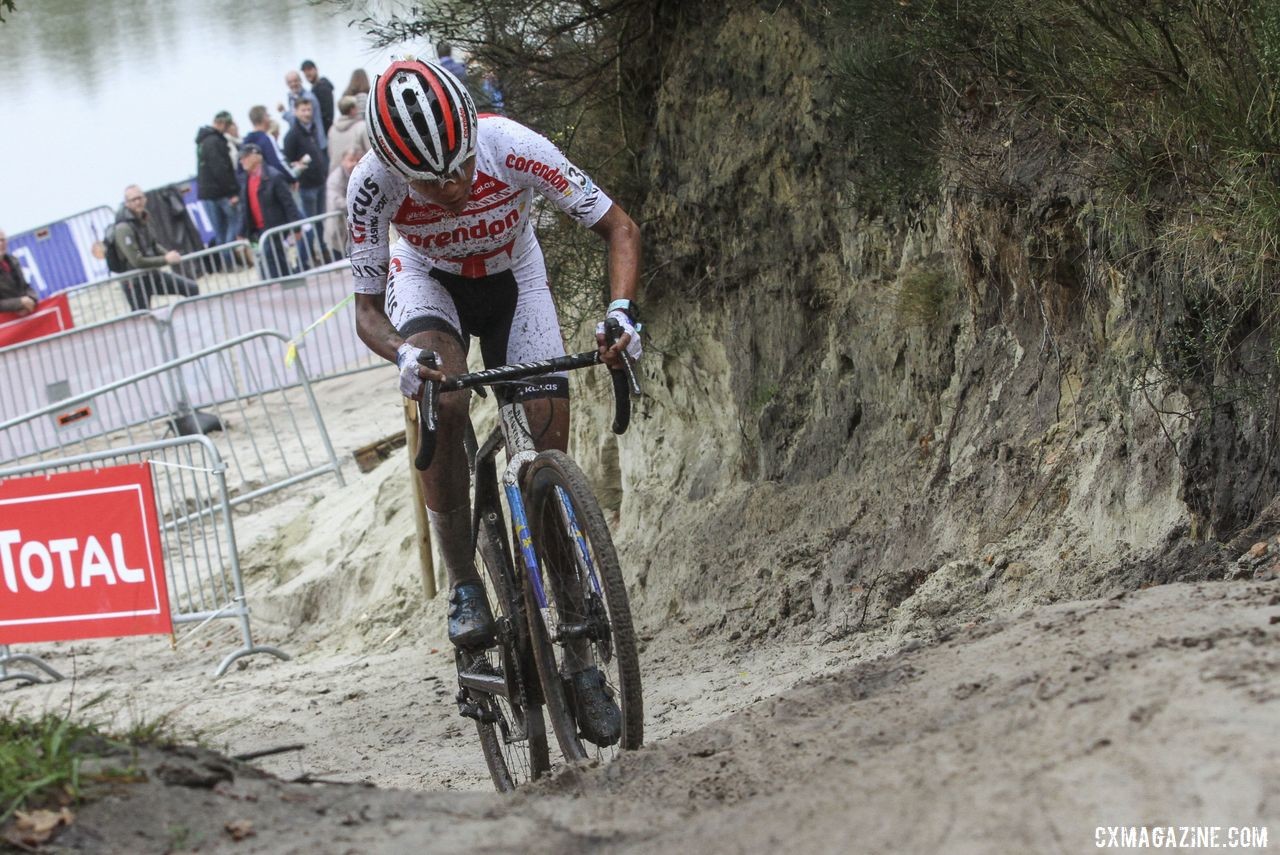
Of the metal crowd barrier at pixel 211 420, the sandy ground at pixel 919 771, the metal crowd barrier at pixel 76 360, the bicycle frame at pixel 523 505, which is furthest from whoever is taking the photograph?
the metal crowd barrier at pixel 76 360

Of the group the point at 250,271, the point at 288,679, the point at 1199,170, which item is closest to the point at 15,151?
the point at 250,271

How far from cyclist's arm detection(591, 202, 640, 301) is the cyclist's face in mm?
560

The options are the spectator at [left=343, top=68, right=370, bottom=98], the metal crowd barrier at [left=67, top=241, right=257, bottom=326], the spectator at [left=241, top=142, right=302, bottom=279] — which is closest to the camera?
the spectator at [left=343, top=68, right=370, bottom=98]

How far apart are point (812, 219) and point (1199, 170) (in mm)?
2500

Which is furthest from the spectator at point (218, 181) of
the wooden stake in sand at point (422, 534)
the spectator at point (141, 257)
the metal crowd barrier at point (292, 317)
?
the wooden stake in sand at point (422, 534)

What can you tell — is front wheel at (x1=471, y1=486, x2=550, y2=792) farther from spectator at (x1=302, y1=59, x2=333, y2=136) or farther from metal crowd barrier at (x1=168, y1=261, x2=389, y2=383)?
spectator at (x1=302, y1=59, x2=333, y2=136)

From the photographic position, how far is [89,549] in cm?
938

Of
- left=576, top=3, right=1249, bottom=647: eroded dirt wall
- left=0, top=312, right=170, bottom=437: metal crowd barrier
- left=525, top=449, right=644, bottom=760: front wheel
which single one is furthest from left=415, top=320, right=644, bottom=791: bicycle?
left=0, top=312, right=170, bottom=437: metal crowd barrier

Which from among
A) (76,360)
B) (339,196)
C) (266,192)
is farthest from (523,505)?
(266,192)

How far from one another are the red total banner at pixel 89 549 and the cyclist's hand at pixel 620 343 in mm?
5491

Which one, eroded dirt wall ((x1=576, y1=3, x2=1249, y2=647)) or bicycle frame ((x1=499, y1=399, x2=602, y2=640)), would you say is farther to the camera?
eroded dirt wall ((x1=576, y1=3, x2=1249, y2=647))

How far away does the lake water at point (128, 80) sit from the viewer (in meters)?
26.3

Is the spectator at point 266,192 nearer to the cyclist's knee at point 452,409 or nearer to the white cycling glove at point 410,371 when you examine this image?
the cyclist's knee at point 452,409

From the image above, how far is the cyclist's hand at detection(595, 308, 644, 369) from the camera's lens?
475 centimetres
